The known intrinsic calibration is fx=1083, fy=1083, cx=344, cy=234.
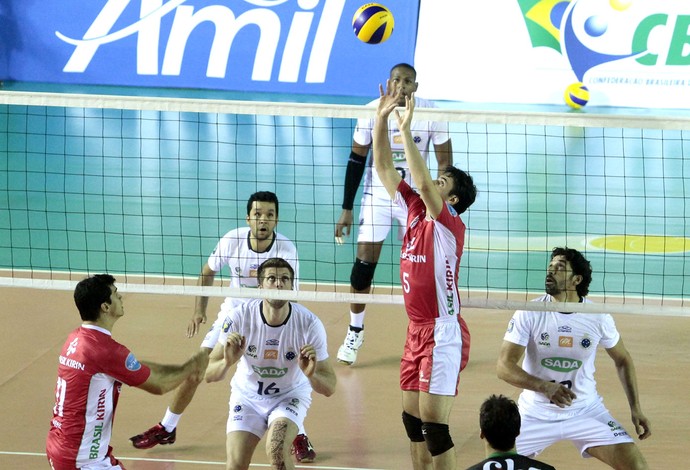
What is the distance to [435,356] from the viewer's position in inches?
243

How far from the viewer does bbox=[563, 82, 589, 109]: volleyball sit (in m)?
17.4

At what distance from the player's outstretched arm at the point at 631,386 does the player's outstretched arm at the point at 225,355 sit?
2.26m

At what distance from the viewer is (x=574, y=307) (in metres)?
6.56

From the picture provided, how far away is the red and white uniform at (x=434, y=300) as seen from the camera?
244 inches

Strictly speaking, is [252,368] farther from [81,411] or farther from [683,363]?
[683,363]

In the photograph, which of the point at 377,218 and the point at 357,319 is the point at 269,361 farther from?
the point at 377,218

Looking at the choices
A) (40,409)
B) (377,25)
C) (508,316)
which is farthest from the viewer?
(377,25)

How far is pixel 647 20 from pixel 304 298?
12.9 metres

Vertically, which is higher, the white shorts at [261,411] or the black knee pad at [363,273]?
the black knee pad at [363,273]

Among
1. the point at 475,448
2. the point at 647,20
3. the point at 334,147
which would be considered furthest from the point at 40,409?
the point at 647,20

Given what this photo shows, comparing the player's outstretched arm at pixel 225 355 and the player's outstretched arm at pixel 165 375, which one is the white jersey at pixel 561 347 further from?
the player's outstretched arm at pixel 165 375

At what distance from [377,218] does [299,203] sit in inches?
156

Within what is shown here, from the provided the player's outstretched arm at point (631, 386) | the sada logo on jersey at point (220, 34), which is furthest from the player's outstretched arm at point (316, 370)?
the sada logo on jersey at point (220, 34)

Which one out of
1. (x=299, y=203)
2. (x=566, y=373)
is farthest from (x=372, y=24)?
(x=566, y=373)
